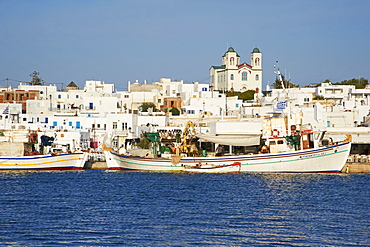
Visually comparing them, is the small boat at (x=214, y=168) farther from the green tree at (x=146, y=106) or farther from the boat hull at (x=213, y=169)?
the green tree at (x=146, y=106)

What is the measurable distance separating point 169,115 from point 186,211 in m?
54.4

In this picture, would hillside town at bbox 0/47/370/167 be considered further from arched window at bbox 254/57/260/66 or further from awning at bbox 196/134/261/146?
arched window at bbox 254/57/260/66

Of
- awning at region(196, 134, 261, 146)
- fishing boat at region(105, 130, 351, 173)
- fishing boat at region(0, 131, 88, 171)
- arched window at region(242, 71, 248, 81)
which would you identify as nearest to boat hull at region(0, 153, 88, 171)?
fishing boat at region(0, 131, 88, 171)

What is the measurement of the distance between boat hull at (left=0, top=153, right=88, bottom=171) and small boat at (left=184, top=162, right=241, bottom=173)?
10893mm

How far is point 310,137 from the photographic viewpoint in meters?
57.0

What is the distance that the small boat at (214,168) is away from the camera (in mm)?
53666

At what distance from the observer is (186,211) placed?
106ft

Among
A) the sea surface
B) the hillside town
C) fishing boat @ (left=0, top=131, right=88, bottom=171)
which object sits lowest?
the sea surface

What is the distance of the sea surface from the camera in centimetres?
2559

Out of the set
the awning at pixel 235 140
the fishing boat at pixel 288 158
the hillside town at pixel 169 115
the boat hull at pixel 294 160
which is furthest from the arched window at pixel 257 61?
the boat hull at pixel 294 160

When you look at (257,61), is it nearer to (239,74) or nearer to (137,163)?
(239,74)

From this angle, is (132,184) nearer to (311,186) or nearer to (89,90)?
(311,186)

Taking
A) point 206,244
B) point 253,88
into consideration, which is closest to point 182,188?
point 206,244

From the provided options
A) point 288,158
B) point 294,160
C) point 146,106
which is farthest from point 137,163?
point 146,106
